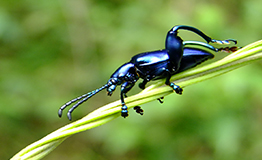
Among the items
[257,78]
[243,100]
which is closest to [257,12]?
[257,78]

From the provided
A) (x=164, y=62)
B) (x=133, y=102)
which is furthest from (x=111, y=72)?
(x=133, y=102)

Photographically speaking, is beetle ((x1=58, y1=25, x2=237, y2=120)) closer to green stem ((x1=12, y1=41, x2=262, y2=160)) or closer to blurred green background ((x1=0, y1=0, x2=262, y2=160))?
green stem ((x1=12, y1=41, x2=262, y2=160))

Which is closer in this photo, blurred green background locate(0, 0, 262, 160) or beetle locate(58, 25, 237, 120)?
beetle locate(58, 25, 237, 120)

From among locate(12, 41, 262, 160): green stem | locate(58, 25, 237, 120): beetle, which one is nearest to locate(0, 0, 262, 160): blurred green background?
locate(58, 25, 237, 120): beetle

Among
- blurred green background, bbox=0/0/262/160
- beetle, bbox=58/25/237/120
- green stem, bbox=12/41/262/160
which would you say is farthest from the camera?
blurred green background, bbox=0/0/262/160

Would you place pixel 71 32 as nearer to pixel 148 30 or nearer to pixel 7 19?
pixel 7 19

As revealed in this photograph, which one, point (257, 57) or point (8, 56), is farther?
point (8, 56)

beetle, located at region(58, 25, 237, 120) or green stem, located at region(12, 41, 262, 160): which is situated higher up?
beetle, located at region(58, 25, 237, 120)

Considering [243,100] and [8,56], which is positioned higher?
[8,56]

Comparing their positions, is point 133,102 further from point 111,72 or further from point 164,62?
point 111,72
